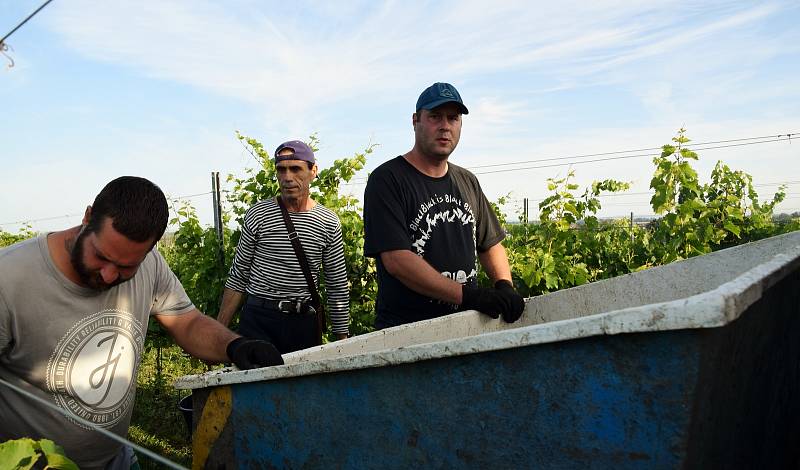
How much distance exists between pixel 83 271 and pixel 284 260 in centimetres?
178

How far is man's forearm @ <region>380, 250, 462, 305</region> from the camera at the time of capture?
2.49m

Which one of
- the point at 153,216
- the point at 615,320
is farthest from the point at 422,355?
the point at 153,216

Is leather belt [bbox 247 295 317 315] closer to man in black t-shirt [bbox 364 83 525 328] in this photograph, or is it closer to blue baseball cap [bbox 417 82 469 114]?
man in black t-shirt [bbox 364 83 525 328]

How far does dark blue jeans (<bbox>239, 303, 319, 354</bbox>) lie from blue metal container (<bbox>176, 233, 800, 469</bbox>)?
149cm

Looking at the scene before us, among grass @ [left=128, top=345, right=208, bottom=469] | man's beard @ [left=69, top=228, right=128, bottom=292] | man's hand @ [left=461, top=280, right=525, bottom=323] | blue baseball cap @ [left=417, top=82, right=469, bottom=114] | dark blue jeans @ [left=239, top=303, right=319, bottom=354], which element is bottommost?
grass @ [left=128, top=345, right=208, bottom=469]

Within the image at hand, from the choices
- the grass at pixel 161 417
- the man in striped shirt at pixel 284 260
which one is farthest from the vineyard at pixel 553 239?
the man in striped shirt at pixel 284 260

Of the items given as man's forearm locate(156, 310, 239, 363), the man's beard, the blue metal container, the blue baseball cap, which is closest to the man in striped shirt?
the blue baseball cap

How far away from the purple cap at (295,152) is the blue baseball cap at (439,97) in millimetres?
1032

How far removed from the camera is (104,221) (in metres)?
1.72

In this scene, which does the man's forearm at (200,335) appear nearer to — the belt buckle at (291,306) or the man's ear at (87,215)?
the man's ear at (87,215)

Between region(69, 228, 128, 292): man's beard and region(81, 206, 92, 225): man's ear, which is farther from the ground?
region(81, 206, 92, 225): man's ear

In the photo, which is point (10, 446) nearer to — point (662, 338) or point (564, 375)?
point (564, 375)

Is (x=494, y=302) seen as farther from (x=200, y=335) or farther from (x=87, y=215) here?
(x=87, y=215)

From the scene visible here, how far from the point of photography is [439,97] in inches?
108
